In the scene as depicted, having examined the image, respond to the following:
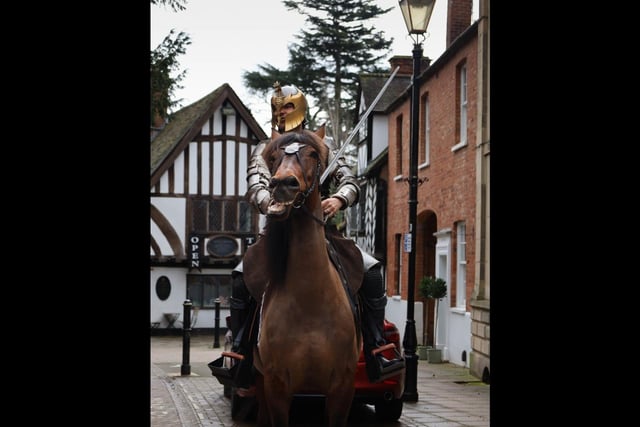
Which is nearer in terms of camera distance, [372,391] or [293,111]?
[293,111]

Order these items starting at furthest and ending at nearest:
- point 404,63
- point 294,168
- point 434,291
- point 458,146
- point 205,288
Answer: point 205,288 < point 404,63 < point 434,291 < point 458,146 < point 294,168

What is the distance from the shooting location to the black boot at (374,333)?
659 centimetres

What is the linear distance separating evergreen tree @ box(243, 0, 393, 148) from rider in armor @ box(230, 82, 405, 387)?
26373 mm

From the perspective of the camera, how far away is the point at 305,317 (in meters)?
5.73

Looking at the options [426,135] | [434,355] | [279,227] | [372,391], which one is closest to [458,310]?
[434,355]

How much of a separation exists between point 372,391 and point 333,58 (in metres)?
27.1

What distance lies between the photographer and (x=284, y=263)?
5891 mm

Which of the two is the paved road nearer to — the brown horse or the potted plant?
the potted plant

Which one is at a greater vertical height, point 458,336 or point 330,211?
point 330,211

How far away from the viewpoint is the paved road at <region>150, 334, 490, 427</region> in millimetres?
9180

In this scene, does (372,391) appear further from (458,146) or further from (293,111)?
(458,146)

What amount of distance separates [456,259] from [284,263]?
39.4ft

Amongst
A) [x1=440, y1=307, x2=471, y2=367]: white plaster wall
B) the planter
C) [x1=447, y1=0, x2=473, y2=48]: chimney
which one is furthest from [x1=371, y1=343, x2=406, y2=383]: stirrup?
[x1=447, y1=0, x2=473, y2=48]: chimney

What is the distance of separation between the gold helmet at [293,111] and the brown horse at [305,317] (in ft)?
4.62
